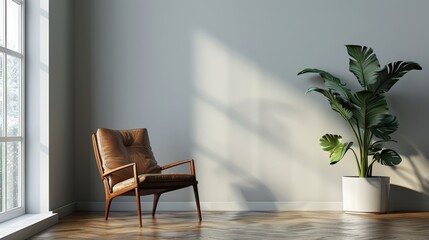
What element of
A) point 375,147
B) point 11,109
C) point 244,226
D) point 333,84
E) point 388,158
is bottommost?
point 244,226

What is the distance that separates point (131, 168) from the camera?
5.88 meters

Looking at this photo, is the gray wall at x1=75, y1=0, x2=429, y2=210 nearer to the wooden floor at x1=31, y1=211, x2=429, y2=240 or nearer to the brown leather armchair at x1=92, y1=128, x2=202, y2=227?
the wooden floor at x1=31, y1=211, x2=429, y2=240

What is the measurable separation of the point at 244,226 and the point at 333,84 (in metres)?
1.79

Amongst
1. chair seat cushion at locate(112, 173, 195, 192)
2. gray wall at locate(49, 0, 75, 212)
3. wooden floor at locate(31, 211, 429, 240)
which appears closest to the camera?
wooden floor at locate(31, 211, 429, 240)

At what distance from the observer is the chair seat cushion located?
5305 mm

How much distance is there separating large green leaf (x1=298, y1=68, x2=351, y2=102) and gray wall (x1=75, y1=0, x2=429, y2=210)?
1.19ft

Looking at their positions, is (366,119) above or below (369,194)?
above

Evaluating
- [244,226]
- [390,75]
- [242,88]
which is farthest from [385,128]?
[244,226]

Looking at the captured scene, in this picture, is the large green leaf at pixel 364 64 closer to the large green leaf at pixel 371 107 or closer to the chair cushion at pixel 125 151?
the large green leaf at pixel 371 107

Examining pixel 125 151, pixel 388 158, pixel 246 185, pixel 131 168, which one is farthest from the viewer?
A: pixel 246 185

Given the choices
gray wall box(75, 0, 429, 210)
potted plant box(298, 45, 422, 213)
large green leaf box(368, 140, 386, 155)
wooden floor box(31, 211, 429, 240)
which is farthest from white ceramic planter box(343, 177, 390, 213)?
gray wall box(75, 0, 429, 210)

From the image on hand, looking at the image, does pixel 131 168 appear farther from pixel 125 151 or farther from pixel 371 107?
pixel 371 107

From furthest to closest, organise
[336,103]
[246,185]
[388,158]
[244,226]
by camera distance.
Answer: [246,185]
[336,103]
[388,158]
[244,226]

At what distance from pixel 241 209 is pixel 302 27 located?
2.00 m
